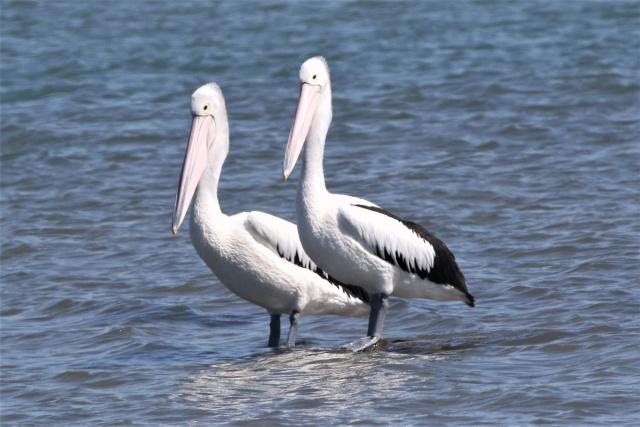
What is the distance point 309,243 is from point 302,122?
678 mm

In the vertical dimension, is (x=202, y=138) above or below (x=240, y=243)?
above

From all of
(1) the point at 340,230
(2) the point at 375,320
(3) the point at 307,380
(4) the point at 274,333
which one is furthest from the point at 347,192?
(3) the point at 307,380

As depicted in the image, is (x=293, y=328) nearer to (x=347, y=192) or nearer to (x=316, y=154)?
(x=316, y=154)

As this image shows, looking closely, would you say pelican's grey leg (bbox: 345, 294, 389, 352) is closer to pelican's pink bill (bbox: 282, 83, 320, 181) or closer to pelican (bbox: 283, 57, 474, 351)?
pelican (bbox: 283, 57, 474, 351)

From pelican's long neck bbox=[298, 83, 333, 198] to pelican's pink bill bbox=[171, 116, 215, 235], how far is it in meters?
0.53

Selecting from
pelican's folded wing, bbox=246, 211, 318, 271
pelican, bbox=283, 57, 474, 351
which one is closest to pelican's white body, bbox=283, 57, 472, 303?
pelican, bbox=283, 57, 474, 351

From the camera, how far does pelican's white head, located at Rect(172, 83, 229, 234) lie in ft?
22.0

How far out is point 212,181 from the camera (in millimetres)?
6734

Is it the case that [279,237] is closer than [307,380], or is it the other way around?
[307,380]

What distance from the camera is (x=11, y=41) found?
17781 millimetres

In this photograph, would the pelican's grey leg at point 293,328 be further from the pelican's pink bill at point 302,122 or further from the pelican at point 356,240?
the pelican's pink bill at point 302,122

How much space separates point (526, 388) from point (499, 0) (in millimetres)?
14434

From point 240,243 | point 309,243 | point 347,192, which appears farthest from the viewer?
point 347,192

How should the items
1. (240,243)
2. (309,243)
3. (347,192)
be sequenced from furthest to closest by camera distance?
(347,192) → (240,243) → (309,243)
